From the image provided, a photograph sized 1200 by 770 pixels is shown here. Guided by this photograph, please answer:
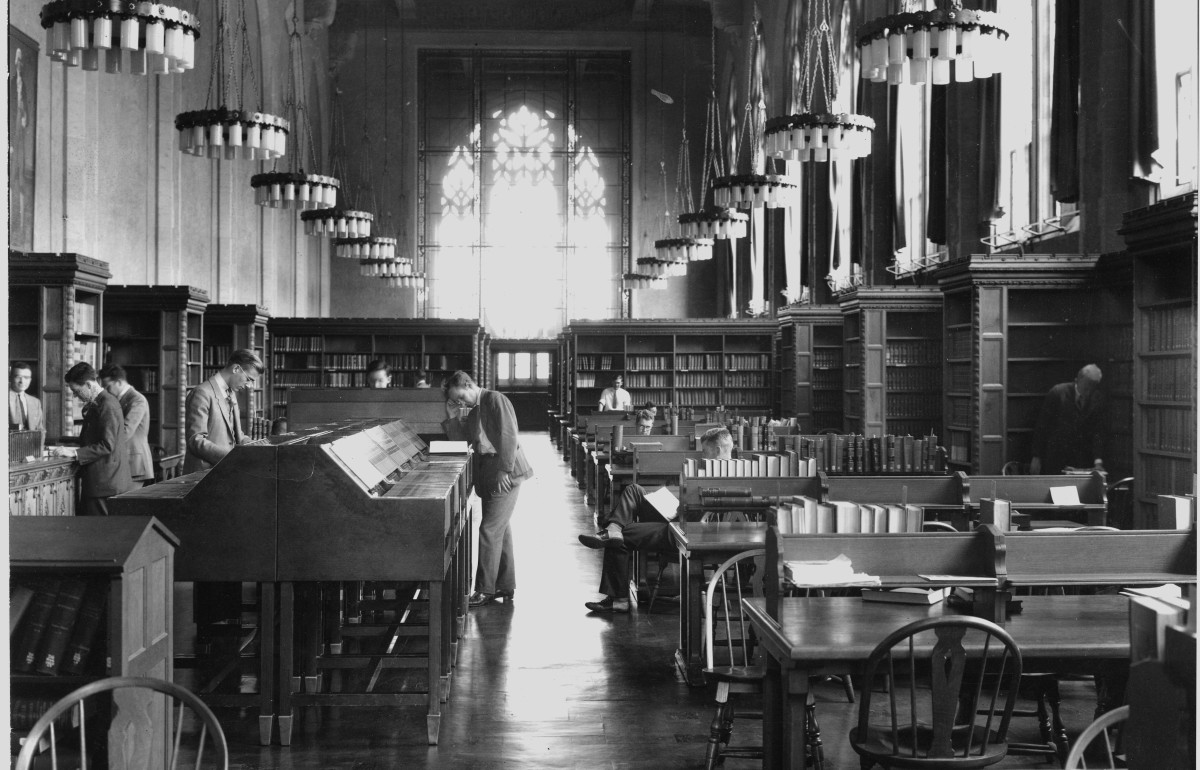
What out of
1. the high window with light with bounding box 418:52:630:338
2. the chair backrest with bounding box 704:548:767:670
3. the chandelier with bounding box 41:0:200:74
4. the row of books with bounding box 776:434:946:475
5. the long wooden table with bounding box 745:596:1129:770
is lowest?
the chair backrest with bounding box 704:548:767:670

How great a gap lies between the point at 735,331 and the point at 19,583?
52.3ft

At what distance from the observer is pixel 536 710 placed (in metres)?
4.71

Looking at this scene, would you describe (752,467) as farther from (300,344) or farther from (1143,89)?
(300,344)

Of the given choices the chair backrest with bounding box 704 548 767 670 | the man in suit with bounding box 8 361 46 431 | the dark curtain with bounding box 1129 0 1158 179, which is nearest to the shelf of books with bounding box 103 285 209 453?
the man in suit with bounding box 8 361 46 431

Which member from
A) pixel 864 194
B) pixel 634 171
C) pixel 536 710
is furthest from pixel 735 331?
pixel 536 710

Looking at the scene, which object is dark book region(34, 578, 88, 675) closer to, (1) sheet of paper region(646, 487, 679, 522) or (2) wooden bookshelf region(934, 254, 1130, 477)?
(1) sheet of paper region(646, 487, 679, 522)

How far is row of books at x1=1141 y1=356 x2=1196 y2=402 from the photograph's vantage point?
6.69 meters

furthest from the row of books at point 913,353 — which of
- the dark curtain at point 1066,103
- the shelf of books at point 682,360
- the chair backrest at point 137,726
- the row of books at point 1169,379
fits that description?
the chair backrest at point 137,726

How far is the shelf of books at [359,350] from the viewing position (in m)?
17.5

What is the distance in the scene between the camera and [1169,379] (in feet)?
22.9

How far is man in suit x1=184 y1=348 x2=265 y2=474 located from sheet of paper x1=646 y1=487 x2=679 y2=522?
221cm

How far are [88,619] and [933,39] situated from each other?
534 cm

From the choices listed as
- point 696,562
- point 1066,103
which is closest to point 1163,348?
point 1066,103

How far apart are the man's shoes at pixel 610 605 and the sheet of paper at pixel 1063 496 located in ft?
8.37
